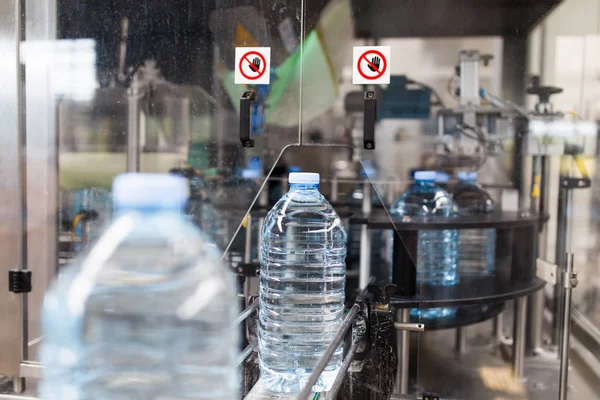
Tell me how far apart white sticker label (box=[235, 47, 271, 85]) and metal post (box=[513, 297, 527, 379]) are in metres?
1.42

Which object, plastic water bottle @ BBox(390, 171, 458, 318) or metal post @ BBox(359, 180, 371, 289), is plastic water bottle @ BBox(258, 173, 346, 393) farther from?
metal post @ BBox(359, 180, 371, 289)

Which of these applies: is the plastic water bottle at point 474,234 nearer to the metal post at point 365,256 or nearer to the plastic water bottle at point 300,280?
the metal post at point 365,256

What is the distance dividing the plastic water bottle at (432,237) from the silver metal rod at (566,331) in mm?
376

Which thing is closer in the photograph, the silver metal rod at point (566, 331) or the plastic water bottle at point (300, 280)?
the plastic water bottle at point (300, 280)

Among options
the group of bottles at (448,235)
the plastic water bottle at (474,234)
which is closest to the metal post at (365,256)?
the group of bottles at (448,235)

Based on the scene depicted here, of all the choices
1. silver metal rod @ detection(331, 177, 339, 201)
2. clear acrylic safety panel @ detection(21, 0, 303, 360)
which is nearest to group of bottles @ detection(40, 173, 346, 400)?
clear acrylic safety panel @ detection(21, 0, 303, 360)

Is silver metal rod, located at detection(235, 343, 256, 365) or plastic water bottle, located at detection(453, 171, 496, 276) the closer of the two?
silver metal rod, located at detection(235, 343, 256, 365)

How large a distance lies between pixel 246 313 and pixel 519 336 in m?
1.54

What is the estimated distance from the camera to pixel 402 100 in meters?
2.27

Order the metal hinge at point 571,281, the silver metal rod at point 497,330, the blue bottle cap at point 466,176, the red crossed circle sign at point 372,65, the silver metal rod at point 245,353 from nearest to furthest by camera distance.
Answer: the silver metal rod at point 245,353
the red crossed circle sign at point 372,65
the metal hinge at point 571,281
the blue bottle cap at point 466,176
the silver metal rod at point 497,330

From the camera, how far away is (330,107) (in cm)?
206

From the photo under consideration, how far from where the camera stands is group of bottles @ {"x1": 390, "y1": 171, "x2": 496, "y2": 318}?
2189 millimetres

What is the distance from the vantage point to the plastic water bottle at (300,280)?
134 centimetres

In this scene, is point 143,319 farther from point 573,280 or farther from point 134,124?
point 573,280
